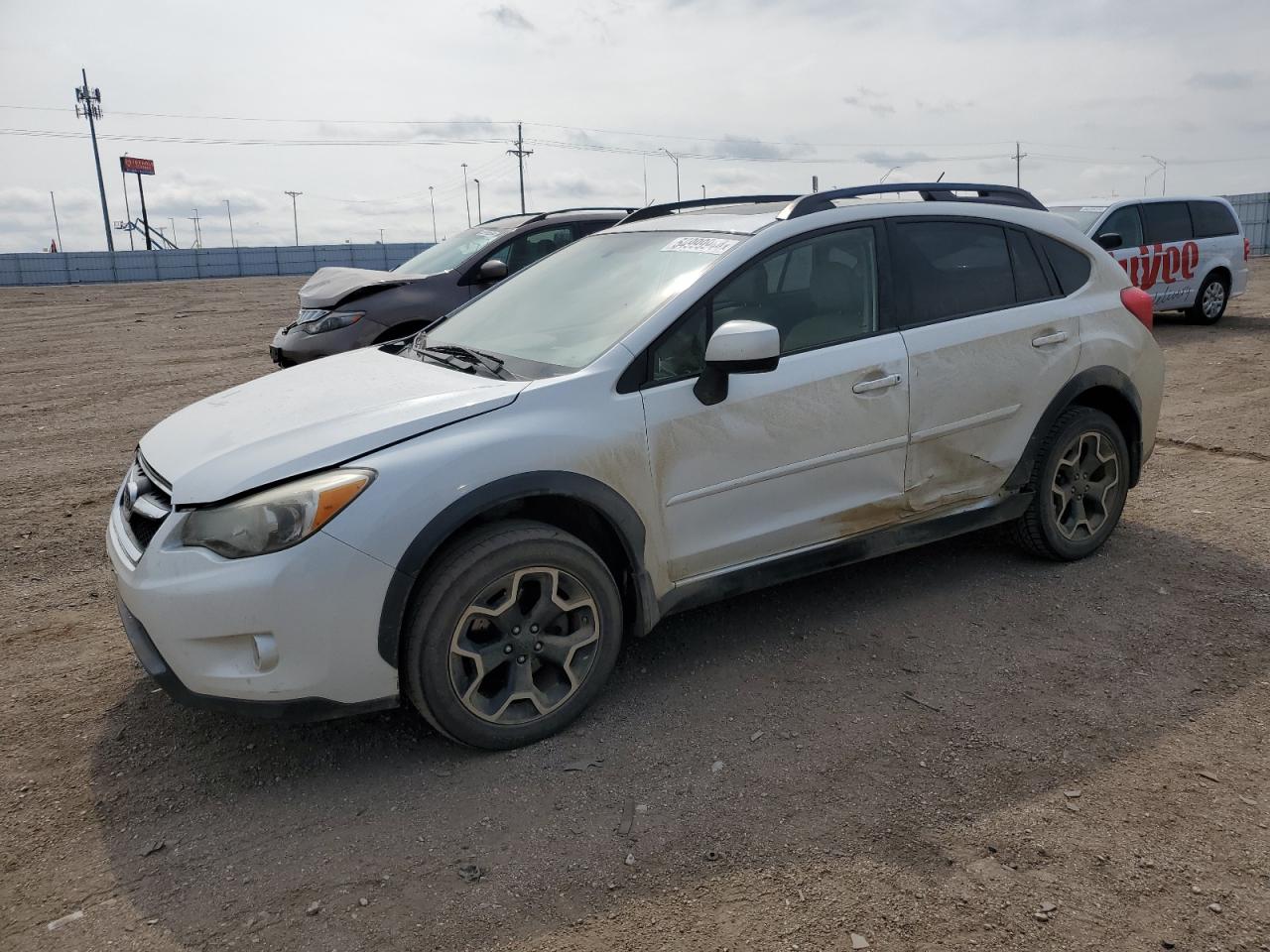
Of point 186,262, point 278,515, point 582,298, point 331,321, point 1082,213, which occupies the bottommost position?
point 186,262

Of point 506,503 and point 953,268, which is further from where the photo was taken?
point 953,268

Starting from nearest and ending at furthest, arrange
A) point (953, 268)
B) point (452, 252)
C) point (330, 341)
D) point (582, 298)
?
point (582, 298) → point (953, 268) → point (330, 341) → point (452, 252)

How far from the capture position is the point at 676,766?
3258 mm

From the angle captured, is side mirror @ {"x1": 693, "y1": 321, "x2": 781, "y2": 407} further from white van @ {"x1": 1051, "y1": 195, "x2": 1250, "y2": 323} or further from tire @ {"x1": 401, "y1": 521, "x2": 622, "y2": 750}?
white van @ {"x1": 1051, "y1": 195, "x2": 1250, "y2": 323}

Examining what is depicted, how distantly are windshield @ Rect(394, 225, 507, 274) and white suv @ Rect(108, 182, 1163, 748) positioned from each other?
4.87 metres

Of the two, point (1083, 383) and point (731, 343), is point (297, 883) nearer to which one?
point (731, 343)

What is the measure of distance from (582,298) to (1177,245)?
469 inches

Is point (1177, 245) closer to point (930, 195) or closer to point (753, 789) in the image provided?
point (930, 195)

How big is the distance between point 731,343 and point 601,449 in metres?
0.57

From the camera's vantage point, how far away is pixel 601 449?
3.40 meters

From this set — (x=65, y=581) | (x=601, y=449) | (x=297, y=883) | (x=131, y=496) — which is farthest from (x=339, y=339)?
(x=297, y=883)

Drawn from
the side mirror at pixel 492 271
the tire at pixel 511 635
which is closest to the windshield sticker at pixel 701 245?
the tire at pixel 511 635

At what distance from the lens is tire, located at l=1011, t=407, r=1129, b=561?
4.62 metres

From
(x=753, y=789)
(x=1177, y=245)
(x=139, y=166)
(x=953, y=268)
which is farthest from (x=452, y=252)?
(x=139, y=166)
